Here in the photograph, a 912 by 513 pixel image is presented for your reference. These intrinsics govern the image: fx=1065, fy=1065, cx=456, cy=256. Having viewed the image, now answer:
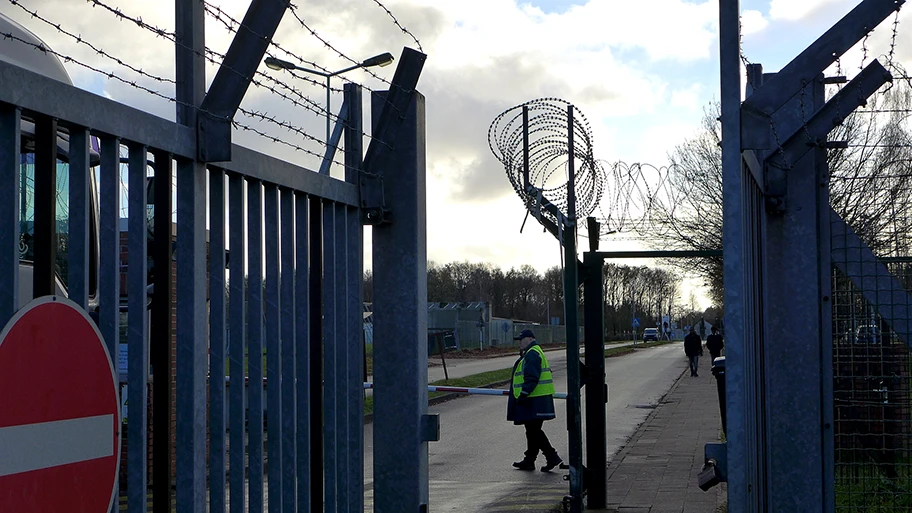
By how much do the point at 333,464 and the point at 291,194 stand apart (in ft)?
3.18

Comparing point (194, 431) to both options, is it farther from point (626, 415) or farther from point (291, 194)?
point (626, 415)

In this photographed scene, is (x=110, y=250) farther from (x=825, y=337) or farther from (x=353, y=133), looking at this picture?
(x=825, y=337)

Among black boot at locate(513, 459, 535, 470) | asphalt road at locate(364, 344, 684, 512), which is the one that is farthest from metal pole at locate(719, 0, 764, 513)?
black boot at locate(513, 459, 535, 470)

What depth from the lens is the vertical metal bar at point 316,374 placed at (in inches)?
141

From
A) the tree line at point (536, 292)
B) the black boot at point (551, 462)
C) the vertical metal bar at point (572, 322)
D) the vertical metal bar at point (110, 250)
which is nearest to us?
the vertical metal bar at point (110, 250)

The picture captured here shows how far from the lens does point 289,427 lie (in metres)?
3.40

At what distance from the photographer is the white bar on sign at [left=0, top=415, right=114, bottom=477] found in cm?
202

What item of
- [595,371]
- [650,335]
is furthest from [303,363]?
[650,335]

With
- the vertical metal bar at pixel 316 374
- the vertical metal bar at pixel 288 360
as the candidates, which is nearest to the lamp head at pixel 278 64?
the vertical metal bar at pixel 288 360

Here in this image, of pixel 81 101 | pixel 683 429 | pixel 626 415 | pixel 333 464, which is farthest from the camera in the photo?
pixel 626 415

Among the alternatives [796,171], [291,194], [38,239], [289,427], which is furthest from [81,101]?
[796,171]

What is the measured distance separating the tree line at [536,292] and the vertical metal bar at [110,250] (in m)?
105

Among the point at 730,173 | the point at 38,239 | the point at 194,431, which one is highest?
the point at 730,173

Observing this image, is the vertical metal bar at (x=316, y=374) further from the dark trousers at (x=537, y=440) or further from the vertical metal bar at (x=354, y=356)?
the dark trousers at (x=537, y=440)
